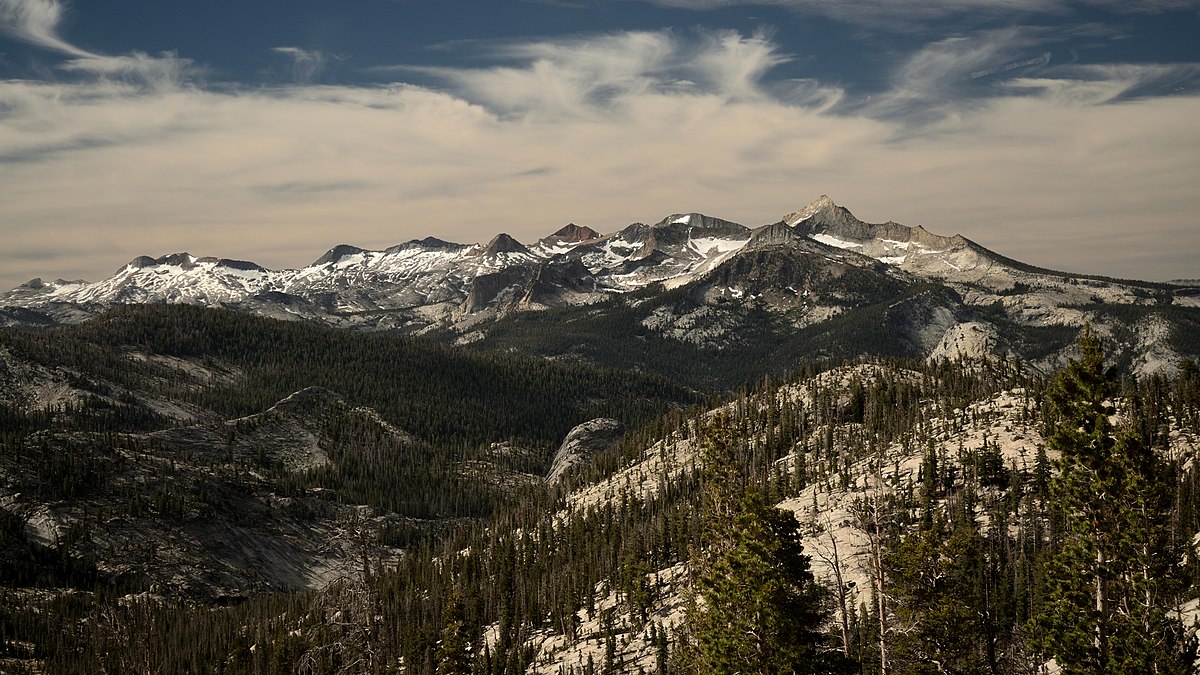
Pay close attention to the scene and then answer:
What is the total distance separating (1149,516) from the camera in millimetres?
39375

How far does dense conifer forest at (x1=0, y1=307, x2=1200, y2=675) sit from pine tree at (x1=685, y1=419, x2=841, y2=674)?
0.16 metres

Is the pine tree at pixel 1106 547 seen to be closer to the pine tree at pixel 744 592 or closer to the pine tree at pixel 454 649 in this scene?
the pine tree at pixel 744 592

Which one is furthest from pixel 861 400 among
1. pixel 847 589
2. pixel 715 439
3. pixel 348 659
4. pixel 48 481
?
pixel 48 481

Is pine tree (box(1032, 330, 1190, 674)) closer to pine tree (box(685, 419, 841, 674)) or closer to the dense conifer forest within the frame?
the dense conifer forest

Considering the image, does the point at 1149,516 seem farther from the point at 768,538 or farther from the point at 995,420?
the point at 995,420

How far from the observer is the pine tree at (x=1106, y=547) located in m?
38.9

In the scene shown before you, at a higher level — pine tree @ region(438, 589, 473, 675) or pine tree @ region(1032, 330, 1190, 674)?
pine tree @ region(1032, 330, 1190, 674)

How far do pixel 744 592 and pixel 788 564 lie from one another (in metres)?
8.06

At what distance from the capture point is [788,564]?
54812 mm

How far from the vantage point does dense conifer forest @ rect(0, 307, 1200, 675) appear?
39.9 m

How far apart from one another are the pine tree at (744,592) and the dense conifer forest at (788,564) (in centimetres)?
16

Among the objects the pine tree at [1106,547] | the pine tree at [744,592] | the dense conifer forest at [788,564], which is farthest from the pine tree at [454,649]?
the pine tree at [1106,547]

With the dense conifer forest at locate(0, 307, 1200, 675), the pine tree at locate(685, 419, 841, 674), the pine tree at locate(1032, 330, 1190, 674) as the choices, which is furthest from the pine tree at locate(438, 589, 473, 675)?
the pine tree at locate(1032, 330, 1190, 674)

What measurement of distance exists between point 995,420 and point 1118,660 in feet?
338
